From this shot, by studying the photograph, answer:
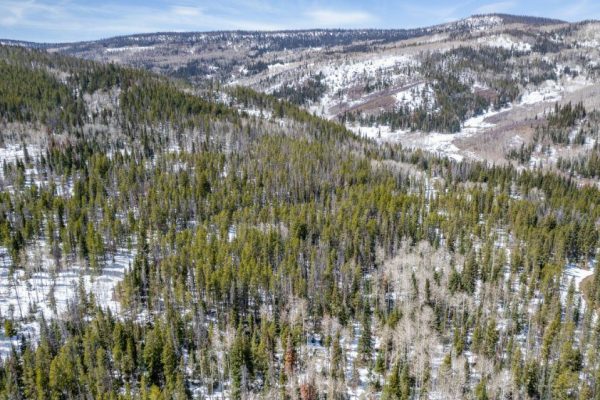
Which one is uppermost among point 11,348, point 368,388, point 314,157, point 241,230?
point 314,157

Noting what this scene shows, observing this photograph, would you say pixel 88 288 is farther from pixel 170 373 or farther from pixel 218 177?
pixel 218 177

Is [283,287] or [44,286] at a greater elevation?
[283,287]

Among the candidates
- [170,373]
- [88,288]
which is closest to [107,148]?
[88,288]

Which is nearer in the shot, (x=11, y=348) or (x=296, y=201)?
(x=11, y=348)

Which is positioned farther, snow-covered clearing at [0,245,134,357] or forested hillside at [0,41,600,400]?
snow-covered clearing at [0,245,134,357]

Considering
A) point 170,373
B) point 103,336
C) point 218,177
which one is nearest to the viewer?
point 170,373

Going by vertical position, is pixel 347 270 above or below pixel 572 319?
above

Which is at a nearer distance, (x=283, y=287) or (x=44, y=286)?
(x=283, y=287)

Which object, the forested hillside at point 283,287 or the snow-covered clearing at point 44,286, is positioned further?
the snow-covered clearing at point 44,286
